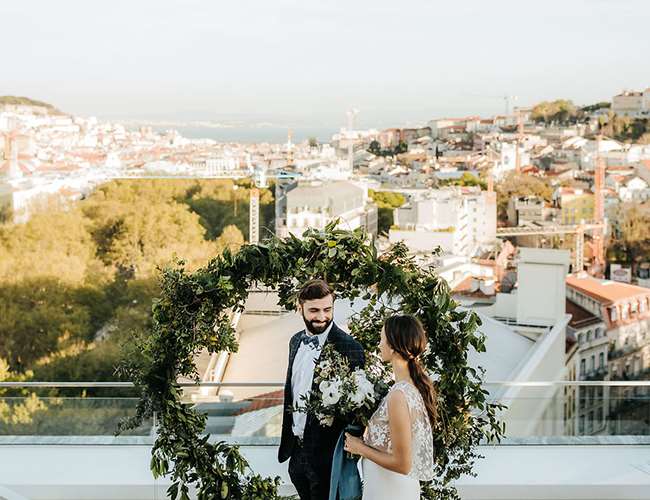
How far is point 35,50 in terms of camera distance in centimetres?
2891

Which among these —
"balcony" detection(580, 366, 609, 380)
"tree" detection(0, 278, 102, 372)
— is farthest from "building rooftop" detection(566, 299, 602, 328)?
"tree" detection(0, 278, 102, 372)

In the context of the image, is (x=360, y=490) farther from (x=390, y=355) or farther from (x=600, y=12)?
(x=600, y=12)

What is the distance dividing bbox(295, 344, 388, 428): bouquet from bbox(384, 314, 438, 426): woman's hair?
13 cm

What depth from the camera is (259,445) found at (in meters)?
2.54

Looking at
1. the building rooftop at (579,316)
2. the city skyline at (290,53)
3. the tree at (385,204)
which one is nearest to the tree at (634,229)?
the city skyline at (290,53)

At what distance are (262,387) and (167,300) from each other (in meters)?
0.94

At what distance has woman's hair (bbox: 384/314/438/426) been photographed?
146 cm

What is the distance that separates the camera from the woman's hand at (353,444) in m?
1.51

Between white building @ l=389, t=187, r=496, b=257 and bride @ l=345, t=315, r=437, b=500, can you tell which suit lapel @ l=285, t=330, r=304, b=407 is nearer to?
bride @ l=345, t=315, r=437, b=500

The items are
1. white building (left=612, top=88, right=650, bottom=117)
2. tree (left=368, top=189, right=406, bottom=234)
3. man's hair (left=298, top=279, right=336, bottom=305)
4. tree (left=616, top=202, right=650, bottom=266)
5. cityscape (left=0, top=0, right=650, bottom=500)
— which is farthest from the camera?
white building (left=612, top=88, right=650, bottom=117)

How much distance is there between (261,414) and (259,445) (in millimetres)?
224

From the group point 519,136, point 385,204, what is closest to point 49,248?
point 385,204

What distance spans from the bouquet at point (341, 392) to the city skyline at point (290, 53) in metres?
27.3

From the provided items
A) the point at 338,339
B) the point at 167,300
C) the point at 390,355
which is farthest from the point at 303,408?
the point at 167,300
